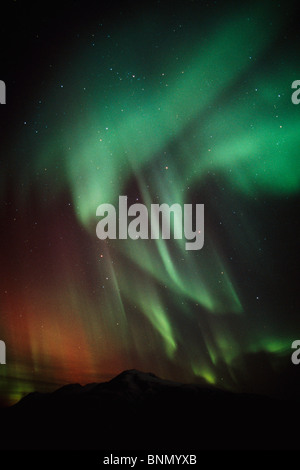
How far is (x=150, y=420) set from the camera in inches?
139

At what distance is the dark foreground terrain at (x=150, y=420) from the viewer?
10.3 ft

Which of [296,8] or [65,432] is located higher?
[296,8]

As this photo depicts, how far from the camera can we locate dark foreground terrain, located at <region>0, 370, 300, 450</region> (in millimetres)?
3154

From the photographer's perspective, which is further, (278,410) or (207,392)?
(207,392)
